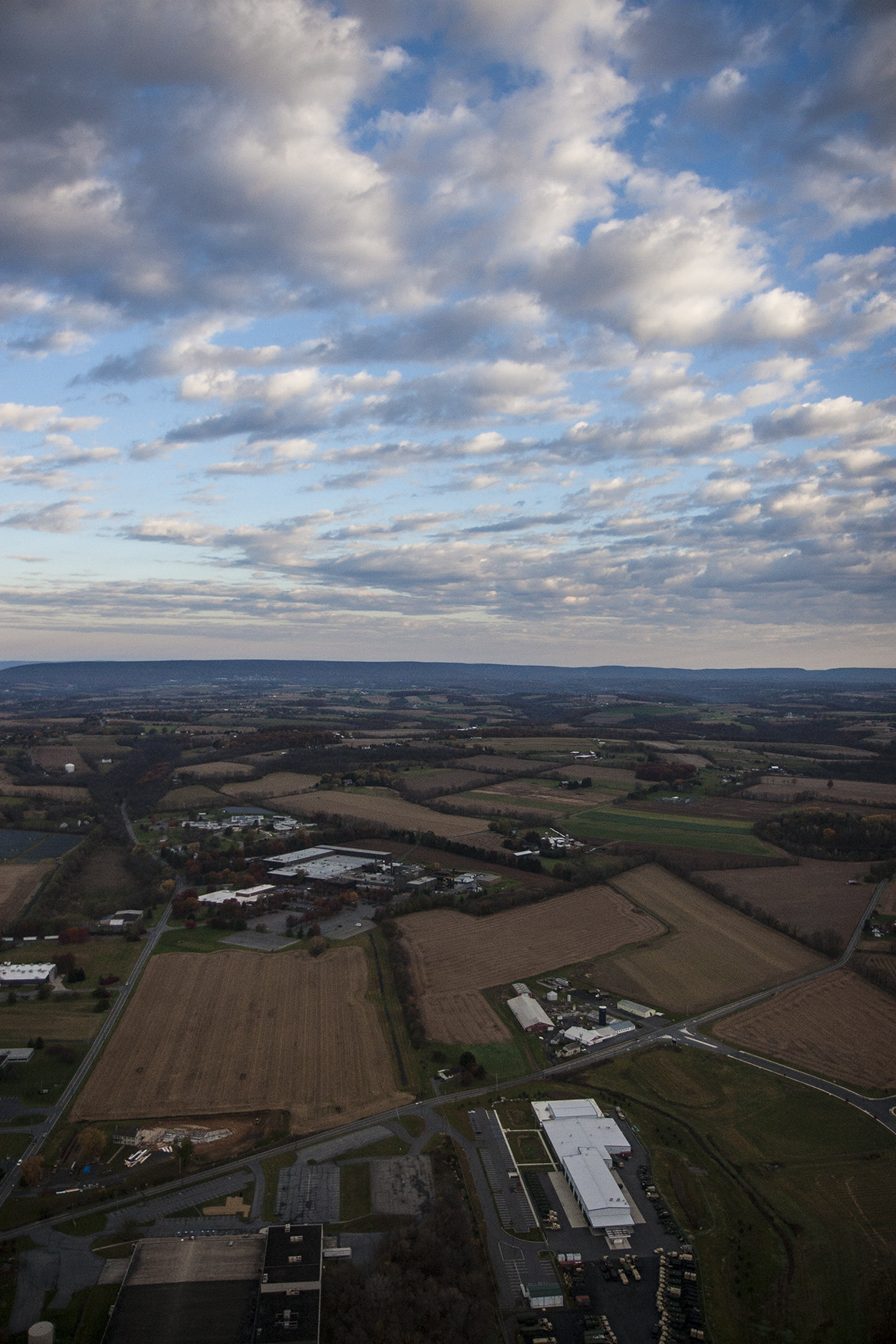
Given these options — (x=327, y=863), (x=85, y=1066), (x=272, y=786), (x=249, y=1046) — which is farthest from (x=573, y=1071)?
(x=272, y=786)

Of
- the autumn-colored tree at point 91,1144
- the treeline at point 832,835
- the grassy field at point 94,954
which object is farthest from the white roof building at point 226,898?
the treeline at point 832,835

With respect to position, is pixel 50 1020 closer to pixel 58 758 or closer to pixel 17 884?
pixel 17 884

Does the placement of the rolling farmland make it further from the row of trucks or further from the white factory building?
the row of trucks

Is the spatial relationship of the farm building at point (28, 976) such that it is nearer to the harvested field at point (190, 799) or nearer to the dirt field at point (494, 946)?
the dirt field at point (494, 946)

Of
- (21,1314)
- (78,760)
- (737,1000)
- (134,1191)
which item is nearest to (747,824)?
(737,1000)

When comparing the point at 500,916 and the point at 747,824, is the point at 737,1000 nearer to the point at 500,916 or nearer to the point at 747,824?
the point at 500,916
